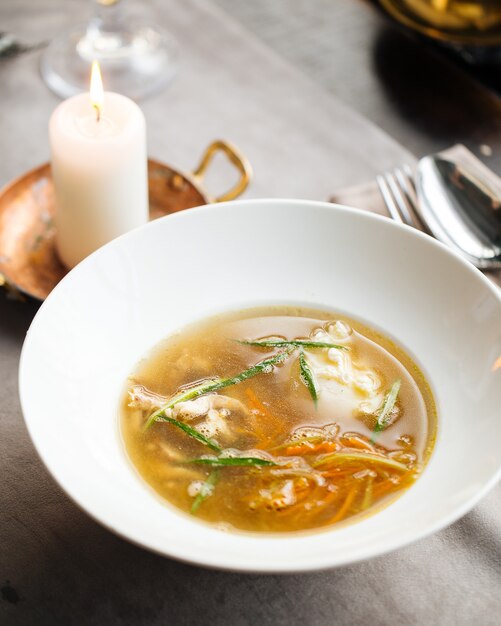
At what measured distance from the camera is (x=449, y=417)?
3.91ft

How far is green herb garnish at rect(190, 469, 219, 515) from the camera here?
1.09m

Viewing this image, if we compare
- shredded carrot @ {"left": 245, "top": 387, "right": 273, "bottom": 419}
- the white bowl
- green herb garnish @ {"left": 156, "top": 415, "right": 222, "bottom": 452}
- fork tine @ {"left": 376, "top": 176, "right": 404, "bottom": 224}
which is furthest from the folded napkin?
green herb garnish @ {"left": 156, "top": 415, "right": 222, "bottom": 452}

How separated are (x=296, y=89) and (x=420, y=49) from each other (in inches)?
15.6

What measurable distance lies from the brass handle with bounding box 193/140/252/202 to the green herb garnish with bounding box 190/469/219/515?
0.72 meters

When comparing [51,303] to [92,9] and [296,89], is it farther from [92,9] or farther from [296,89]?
[92,9]

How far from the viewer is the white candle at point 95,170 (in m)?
1.50

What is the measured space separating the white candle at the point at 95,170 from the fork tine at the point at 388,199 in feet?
1.51

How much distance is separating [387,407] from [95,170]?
66 centimetres

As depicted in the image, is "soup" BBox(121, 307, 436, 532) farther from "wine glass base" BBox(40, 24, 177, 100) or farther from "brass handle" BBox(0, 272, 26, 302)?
"wine glass base" BBox(40, 24, 177, 100)

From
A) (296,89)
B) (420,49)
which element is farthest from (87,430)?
(420,49)

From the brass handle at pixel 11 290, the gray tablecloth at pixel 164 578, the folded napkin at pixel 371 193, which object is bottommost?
the brass handle at pixel 11 290

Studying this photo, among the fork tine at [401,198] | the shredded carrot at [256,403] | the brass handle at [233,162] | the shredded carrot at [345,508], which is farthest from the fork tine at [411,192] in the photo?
the shredded carrot at [345,508]

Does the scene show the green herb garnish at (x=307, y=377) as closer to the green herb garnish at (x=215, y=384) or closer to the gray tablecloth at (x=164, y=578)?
the green herb garnish at (x=215, y=384)

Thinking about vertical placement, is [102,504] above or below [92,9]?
above
